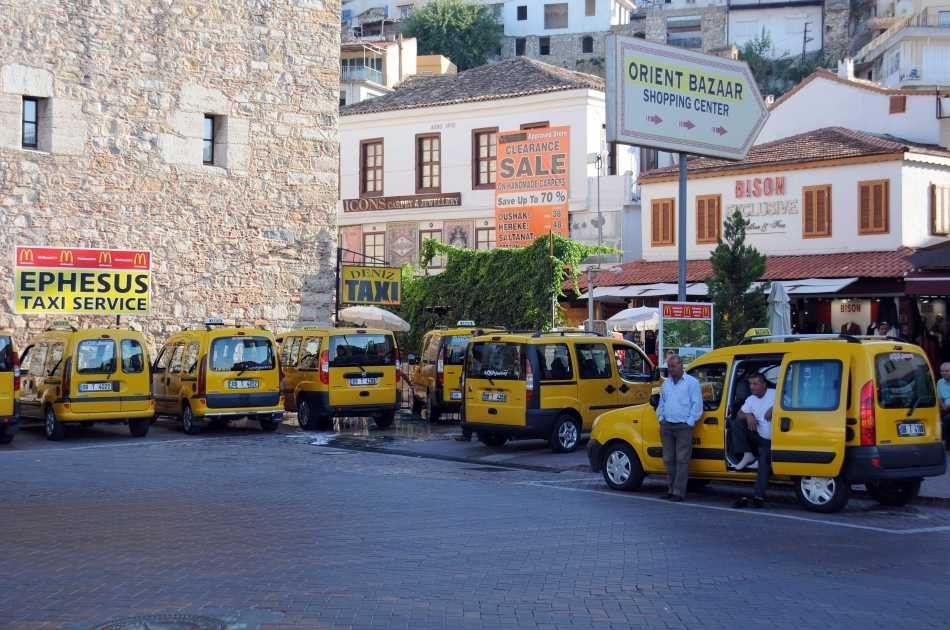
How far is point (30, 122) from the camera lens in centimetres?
2602

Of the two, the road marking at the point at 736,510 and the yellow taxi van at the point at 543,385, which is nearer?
the road marking at the point at 736,510

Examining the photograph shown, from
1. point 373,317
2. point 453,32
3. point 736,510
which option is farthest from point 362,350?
point 453,32

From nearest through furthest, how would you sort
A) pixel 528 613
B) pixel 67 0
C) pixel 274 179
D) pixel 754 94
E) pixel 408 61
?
pixel 528 613, pixel 754 94, pixel 67 0, pixel 274 179, pixel 408 61

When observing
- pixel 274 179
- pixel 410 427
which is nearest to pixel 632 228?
pixel 274 179

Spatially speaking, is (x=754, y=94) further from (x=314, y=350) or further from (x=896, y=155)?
(x=896, y=155)

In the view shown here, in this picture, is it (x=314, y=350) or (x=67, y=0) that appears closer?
(x=314, y=350)

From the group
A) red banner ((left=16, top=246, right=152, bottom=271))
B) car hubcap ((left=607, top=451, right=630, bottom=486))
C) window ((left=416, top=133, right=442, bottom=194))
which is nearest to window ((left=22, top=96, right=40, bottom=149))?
red banner ((left=16, top=246, right=152, bottom=271))

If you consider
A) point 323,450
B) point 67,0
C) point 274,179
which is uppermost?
point 67,0

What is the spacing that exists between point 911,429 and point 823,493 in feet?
3.69

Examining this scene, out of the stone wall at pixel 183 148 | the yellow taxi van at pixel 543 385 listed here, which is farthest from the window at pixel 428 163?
the yellow taxi van at pixel 543 385

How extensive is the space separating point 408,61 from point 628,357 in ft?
160

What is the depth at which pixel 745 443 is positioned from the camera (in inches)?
529

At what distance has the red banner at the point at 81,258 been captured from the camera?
25.7 meters

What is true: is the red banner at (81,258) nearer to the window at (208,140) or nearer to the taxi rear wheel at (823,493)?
the window at (208,140)
